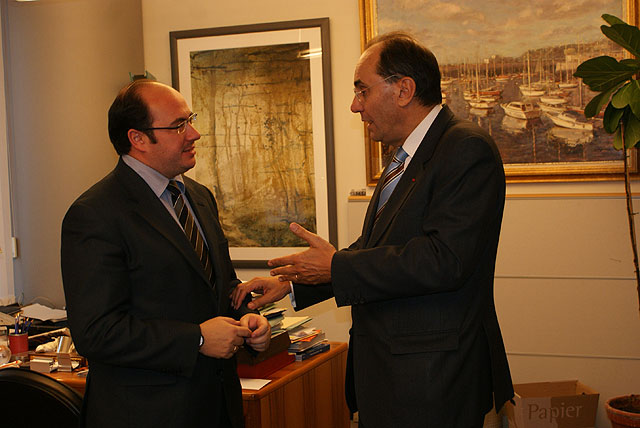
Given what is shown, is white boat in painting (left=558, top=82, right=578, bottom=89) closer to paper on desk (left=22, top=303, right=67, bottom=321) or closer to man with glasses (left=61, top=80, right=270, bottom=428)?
man with glasses (left=61, top=80, right=270, bottom=428)

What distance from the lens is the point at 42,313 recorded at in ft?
12.2

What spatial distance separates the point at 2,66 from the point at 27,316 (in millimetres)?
1504

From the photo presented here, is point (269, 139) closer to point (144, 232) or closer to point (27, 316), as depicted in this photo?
point (27, 316)

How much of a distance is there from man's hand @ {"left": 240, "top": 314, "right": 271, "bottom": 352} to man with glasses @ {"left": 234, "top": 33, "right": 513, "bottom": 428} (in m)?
0.22

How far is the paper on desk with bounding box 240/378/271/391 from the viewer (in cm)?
260

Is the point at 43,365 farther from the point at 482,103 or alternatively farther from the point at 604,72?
the point at 604,72

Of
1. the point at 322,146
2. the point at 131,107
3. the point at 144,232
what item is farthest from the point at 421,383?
the point at 322,146

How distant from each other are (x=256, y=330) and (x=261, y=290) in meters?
0.34

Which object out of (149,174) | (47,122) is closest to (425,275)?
(149,174)

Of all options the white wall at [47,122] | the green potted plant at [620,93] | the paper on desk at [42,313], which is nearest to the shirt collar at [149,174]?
the paper on desk at [42,313]

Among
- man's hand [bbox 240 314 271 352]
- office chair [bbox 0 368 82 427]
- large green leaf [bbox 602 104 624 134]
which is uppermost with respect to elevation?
large green leaf [bbox 602 104 624 134]

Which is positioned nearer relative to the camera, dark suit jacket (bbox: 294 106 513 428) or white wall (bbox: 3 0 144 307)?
dark suit jacket (bbox: 294 106 513 428)

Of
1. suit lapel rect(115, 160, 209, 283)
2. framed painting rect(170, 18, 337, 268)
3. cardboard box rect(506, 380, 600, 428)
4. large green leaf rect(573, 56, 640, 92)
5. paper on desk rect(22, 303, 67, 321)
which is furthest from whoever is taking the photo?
framed painting rect(170, 18, 337, 268)

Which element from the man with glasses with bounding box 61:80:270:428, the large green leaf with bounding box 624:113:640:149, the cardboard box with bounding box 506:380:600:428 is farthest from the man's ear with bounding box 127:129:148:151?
the cardboard box with bounding box 506:380:600:428
